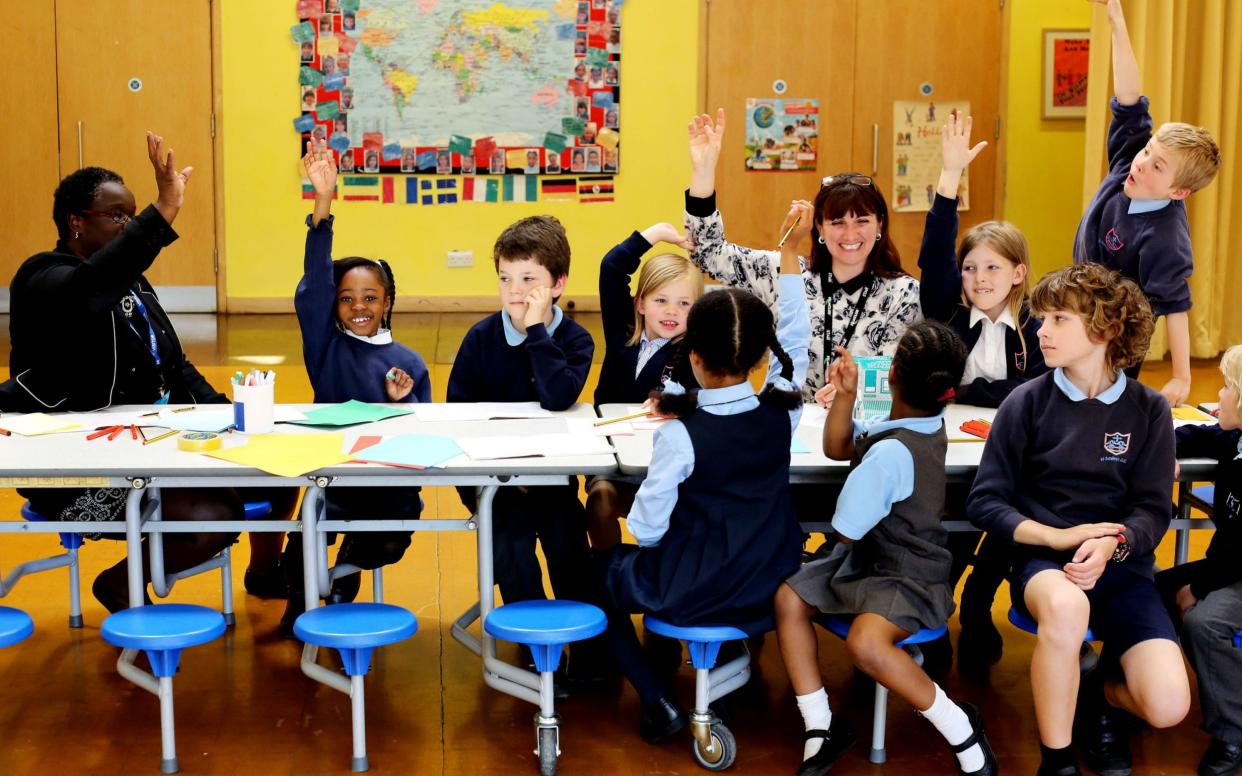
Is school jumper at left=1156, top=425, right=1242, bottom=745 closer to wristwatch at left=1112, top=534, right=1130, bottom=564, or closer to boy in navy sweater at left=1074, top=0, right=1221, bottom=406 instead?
wristwatch at left=1112, top=534, right=1130, bottom=564

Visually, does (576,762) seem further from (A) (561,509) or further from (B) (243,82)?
(B) (243,82)

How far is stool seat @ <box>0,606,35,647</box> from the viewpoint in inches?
99.5

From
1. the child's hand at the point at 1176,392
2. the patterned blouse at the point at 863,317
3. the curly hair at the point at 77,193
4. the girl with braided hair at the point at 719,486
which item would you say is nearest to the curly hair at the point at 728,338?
the girl with braided hair at the point at 719,486

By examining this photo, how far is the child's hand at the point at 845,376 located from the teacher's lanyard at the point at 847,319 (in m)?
0.69

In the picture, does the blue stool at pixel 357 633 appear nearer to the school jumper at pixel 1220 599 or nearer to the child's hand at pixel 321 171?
the child's hand at pixel 321 171

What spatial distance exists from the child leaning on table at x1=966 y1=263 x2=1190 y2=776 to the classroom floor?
218mm

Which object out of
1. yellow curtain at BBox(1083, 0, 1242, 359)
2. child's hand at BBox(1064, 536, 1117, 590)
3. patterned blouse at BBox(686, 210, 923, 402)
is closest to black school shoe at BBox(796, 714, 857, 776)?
child's hand at BBox(1064, 536, 1117, 590)

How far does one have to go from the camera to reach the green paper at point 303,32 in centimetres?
812

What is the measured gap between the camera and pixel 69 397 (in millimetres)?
3219

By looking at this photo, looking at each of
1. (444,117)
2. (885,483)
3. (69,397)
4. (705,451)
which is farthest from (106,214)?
(444,117)

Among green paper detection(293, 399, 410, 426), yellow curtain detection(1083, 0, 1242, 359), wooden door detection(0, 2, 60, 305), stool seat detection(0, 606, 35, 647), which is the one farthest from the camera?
wooden door detection(0, 2, 60, 305)

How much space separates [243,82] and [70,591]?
534cm

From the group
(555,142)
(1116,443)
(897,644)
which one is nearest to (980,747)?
(897,644)

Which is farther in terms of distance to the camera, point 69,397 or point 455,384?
point 455,384
